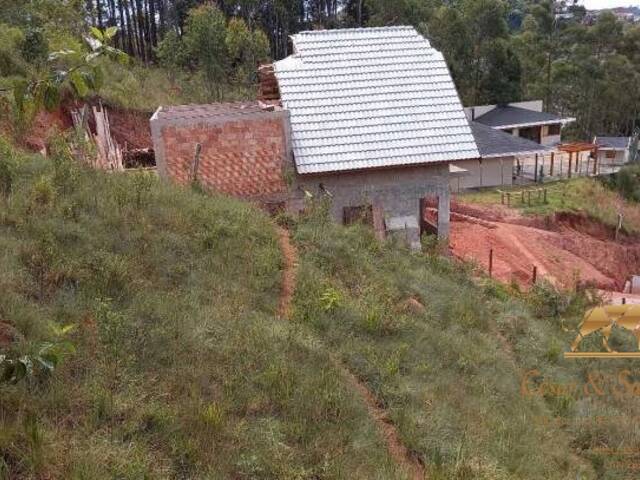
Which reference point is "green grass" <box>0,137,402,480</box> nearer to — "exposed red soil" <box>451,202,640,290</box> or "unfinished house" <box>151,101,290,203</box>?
"unfinished house" <box>151,101,290,203</box>

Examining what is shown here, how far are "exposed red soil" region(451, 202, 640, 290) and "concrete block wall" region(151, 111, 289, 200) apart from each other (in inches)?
240

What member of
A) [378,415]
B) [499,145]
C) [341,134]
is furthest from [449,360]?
[499,145]

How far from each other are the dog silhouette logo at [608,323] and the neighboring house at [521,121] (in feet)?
82.6

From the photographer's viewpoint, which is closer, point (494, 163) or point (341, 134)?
point (341, 134)

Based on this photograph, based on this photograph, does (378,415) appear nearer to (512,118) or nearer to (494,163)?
(494,163)

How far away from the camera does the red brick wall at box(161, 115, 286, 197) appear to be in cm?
1122

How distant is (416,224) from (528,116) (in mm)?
25930

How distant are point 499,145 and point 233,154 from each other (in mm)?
19008

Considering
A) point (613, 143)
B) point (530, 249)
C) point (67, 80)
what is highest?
point (67, 80)

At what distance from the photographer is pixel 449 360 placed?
7242 mm

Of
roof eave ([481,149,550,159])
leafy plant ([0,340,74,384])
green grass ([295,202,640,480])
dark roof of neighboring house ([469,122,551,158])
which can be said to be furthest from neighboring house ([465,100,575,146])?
leafy plant ([0,340,74,384])

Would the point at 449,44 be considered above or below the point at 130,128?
above

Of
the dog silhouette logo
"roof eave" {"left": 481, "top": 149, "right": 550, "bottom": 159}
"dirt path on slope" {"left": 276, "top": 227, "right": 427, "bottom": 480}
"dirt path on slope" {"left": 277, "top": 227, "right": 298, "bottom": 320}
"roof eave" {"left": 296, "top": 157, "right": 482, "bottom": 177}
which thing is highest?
"roof eave" {"left": 296, "top": 157, "right": 482, "bottom": 177}

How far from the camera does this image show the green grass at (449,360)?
19.0 ft
